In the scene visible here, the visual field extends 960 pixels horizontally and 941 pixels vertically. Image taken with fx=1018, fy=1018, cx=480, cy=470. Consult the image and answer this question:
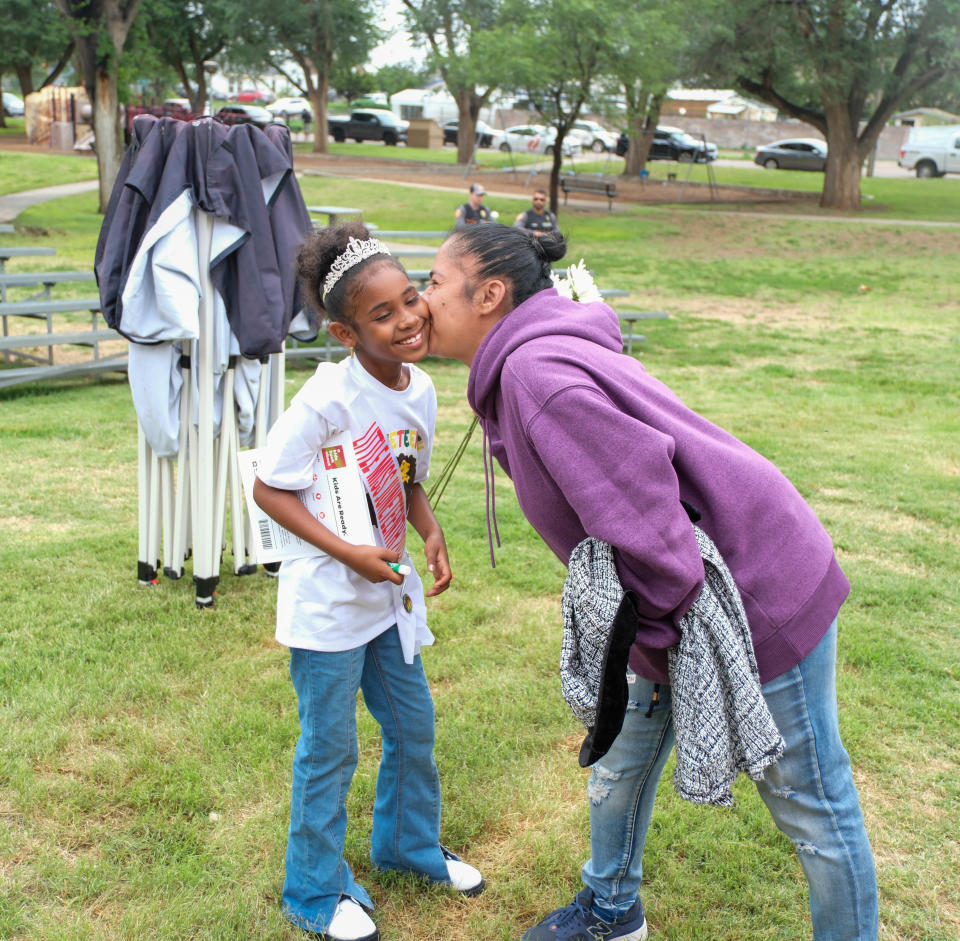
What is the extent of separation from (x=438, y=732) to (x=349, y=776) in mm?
998

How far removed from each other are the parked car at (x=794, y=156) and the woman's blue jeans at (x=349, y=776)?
43701 millimetres

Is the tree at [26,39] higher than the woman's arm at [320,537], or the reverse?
the tree at [26,39]

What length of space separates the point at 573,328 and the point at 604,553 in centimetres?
45

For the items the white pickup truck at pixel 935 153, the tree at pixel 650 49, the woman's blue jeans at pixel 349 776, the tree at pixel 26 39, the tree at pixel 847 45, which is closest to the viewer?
the woman's blue jeans at pixel 349 776

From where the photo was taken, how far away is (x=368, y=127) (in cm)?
4762

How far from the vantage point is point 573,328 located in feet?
6.61

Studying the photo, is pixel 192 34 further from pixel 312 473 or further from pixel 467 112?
pixel 312 473

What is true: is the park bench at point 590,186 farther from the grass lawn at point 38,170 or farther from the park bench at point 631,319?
the park bench at point 631,319

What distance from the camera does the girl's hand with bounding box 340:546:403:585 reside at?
2.41 m

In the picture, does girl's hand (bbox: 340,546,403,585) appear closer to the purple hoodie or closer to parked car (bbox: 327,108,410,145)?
the purple hoodie

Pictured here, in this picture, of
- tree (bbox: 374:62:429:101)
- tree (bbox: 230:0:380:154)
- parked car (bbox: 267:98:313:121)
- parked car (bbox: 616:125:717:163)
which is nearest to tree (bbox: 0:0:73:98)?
tree (bbox: 230:0:380:154)


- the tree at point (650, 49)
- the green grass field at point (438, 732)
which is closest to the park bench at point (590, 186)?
the tree at point (650, 49)

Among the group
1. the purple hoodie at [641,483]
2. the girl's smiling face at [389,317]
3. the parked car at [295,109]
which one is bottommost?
the purple hoodie at [641,483]

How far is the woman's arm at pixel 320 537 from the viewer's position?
241 cm
